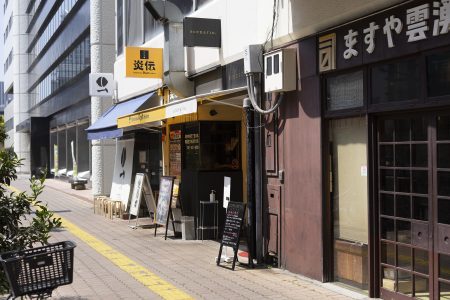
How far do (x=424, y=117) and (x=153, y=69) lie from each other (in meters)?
9.15

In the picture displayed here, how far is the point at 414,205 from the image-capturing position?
6438 millimetres

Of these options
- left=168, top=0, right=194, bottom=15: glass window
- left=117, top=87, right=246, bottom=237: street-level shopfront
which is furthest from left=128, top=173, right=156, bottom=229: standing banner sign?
left=168, top=0, right=194, bottom=15: glass window

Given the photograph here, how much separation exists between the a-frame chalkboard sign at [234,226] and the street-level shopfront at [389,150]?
5.26 ft

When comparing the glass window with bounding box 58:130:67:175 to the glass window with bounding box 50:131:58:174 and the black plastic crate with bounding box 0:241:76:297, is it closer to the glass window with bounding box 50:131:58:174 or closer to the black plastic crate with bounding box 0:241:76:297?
the glass window with bounding box 50:131:58:174

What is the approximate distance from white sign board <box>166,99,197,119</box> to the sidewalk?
256 cm

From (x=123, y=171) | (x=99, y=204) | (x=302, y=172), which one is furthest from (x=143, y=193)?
(x=302, y=172)

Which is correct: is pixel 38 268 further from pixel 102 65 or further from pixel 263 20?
pixel 102 65

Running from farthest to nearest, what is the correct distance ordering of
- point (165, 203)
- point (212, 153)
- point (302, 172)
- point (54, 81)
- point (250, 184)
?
point (54, 81), point (165, 203), point (212, 153), point (250, 184), point (302, 172)

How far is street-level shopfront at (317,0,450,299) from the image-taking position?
19.8 ft

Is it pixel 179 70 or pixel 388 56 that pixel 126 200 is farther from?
pixel 388 56

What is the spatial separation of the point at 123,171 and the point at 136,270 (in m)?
8.00

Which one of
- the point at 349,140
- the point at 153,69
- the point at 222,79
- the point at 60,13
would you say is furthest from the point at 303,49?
the point at 60,13

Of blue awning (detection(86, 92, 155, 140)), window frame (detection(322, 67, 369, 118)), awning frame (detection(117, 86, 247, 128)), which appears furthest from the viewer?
blue awning (detection(86, 92, 155, 140))

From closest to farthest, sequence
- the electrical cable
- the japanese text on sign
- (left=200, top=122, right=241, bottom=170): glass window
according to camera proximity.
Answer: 1. the japanese text on sign
2. the electrical cable
3. (left=200, top=122, right=241, bottom=170): glass window
